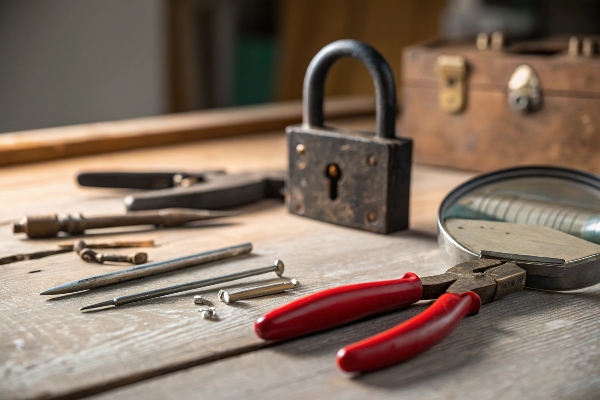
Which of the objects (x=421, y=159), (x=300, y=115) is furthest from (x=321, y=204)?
(x=300, y=115)

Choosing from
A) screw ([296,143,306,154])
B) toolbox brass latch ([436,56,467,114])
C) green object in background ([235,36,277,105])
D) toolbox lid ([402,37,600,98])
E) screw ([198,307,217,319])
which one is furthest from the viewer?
green object in background ([235,36,277,105])

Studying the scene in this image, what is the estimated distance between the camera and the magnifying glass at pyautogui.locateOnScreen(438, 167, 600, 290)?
0.83 meters

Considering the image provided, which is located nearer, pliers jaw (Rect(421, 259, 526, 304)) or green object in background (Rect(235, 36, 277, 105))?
pliers jaw (Rect(421, 259, 526, 304))

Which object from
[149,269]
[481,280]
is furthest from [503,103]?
[149,269]

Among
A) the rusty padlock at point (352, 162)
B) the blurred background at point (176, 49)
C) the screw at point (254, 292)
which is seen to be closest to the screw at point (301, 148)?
the rusty padlock at point (352, 162)

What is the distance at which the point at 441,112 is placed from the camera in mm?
1609

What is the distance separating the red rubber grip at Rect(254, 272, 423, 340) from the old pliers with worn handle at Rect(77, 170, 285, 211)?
53 cm

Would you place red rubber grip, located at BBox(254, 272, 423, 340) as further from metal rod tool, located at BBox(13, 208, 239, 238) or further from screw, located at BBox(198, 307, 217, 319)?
metal rod tool, located at BBox(13, 208, 239, 238)

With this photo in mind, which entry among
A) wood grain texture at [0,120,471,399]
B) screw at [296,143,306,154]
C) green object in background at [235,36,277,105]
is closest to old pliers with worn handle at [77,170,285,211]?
wood grain texture at [0,120,471,399]

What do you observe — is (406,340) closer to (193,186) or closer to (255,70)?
(193,186)

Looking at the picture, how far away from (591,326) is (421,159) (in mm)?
928

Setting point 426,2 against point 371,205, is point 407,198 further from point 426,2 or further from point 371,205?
point 426,2

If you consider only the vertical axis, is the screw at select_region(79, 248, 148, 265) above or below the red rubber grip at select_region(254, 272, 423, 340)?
below

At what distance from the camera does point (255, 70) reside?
369 centimetres
